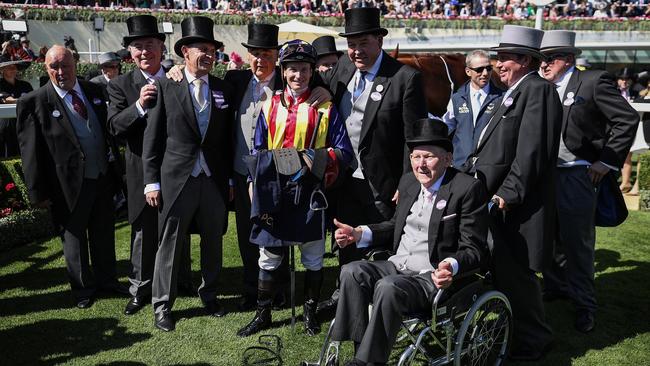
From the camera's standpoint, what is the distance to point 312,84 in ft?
14.2

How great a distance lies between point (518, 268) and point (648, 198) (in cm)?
561

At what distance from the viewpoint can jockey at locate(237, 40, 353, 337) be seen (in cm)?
411

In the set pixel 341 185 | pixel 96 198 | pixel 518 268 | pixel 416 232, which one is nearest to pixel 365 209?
pixel 341 185

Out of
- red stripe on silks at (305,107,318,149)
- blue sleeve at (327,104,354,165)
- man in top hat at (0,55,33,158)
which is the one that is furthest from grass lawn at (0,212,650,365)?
man in top hat at (0,55,33,158)

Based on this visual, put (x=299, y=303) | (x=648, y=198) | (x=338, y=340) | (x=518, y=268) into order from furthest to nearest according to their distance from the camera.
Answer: (x=648, y=198)
(x=299, y=303)
(x=518, y=268)
(x=338, y=340)

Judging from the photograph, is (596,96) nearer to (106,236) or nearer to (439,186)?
(439,186)

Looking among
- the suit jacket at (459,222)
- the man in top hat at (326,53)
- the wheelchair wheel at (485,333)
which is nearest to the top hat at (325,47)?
the man in top hat at (326,53)

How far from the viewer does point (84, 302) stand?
4969 mm

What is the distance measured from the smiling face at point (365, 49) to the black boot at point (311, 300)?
62.4 inches

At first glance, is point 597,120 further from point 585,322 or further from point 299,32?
point 299,32

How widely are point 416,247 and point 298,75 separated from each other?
1449mm

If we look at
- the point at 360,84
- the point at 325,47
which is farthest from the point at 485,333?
the point at 325,47

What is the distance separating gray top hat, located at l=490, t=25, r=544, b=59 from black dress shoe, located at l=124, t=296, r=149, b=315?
340 cm

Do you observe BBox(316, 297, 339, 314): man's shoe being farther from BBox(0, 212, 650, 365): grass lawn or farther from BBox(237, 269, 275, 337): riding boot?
BBox(237, 269, 275, 337): riding boot
